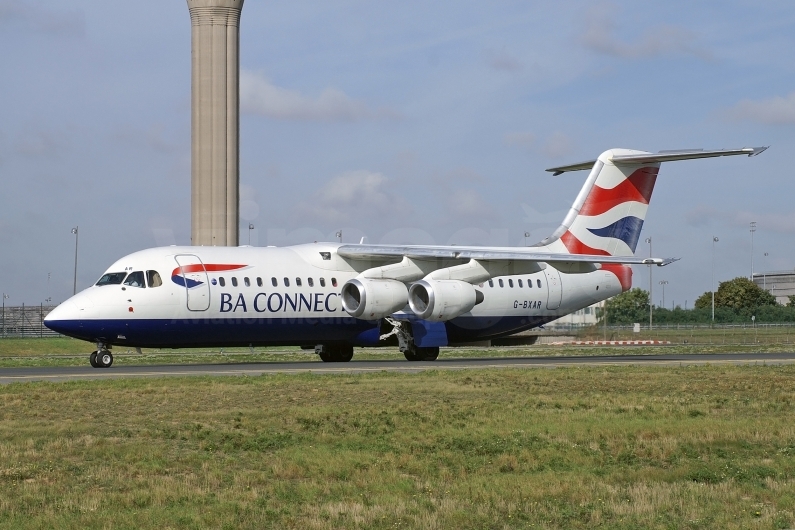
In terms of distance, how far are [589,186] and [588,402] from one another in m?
20.5

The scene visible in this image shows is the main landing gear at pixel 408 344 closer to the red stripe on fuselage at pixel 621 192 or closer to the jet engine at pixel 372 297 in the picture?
the jet engine at pixel 372 297

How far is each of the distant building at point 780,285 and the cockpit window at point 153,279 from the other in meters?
134

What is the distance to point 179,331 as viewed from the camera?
104 feet

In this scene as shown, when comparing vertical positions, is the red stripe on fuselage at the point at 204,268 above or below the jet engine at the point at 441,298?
above

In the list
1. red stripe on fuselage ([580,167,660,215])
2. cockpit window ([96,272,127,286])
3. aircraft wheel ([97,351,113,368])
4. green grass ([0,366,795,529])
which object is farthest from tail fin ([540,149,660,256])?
green grass ([0,366,795,529])

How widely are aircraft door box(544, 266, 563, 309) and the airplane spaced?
0.04 meters

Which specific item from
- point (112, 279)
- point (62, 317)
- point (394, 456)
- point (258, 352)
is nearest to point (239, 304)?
point (112, 279)

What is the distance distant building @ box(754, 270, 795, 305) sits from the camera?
15488cm

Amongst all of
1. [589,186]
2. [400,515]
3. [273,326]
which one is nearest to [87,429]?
[400,515]

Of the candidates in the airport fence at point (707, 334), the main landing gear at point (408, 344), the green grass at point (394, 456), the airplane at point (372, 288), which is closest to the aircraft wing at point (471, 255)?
the airplane at point (372, 288)

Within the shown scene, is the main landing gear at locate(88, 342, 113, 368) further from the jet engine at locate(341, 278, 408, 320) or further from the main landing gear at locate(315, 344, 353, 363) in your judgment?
the main landing gear at locate(315, 344, 353, 363)

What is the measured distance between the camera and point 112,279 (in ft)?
104

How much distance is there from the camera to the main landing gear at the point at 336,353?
3722 centimetres

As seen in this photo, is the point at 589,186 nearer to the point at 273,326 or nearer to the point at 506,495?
the point at 273,326
